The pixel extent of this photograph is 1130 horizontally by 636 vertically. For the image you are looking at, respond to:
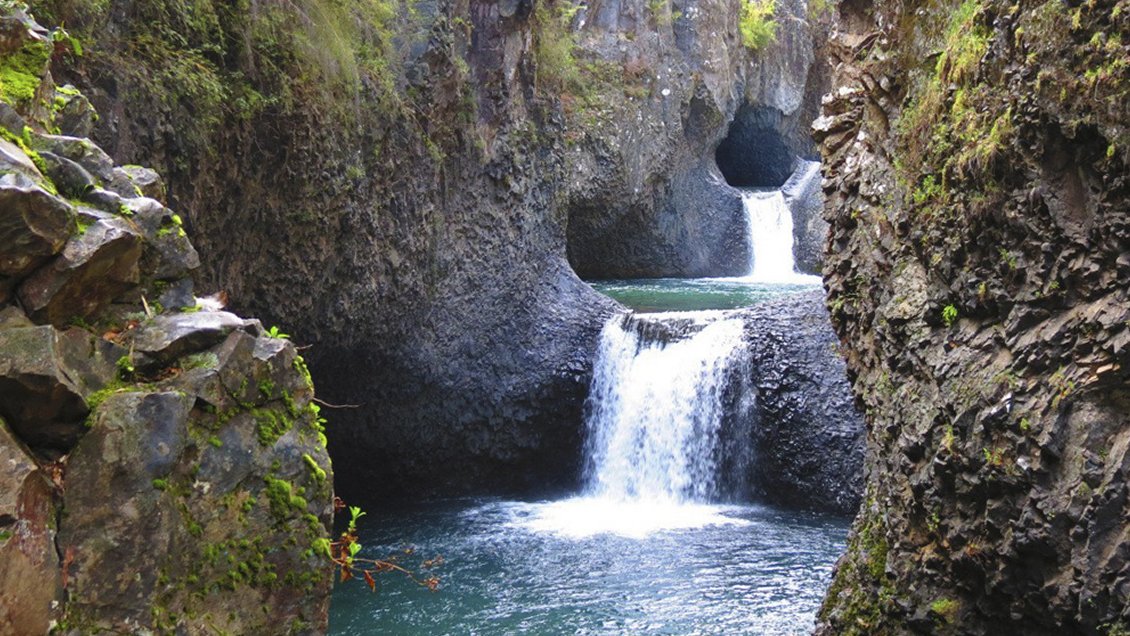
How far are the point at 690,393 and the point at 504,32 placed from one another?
5.35 metres

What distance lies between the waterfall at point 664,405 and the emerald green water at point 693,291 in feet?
6.71

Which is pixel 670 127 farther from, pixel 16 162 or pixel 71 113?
pixel 16 162

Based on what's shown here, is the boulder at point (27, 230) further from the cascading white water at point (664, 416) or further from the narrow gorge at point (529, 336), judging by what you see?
the cascading white water at point (664, 416)

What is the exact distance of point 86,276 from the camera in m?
4.01

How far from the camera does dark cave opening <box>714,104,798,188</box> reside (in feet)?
87.5

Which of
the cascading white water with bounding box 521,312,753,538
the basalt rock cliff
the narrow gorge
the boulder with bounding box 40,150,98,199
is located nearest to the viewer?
the narrow gorge

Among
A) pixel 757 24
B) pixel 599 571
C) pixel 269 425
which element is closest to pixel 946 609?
pixel 269 425

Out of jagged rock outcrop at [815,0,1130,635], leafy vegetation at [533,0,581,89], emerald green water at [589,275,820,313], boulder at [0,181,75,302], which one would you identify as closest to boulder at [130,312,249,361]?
boulder at [0,181,75,302]

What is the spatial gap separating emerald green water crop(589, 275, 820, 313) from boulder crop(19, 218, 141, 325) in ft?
42.5

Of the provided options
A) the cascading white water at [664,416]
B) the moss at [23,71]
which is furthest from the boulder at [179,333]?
the cascading white water at [664,416]

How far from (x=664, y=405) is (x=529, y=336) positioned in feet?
6.73

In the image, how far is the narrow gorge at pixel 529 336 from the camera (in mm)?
4035

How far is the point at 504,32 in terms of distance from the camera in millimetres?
14227

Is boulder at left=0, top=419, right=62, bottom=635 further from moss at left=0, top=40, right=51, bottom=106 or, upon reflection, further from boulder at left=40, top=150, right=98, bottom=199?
moss at left=0, top=40, right=51, bottom=106
